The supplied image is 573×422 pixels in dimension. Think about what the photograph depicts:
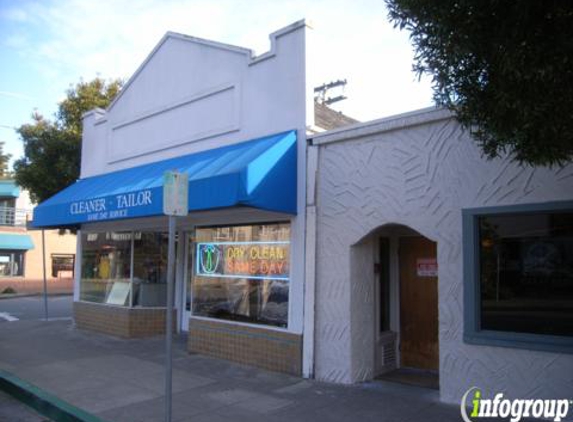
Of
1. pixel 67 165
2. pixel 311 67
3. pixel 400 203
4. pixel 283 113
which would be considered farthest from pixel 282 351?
pixel 67 165

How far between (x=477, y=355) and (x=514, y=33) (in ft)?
12.9

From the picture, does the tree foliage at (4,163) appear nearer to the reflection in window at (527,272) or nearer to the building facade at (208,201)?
the building facade at (208,201)

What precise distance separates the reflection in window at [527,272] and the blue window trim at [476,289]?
73 millimetres

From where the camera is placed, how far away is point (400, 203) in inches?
289

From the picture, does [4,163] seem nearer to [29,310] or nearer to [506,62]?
[29,310]

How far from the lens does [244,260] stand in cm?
926

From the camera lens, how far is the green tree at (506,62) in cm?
399

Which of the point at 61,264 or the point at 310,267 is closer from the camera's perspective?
the point at 310,267

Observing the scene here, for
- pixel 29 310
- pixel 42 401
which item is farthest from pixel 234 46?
pixel 29 310

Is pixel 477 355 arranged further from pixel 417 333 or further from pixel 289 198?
pixel 289 198

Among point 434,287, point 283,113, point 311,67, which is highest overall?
point 311,67

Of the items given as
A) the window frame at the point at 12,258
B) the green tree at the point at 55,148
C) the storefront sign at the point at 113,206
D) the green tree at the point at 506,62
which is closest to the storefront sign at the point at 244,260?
the storefront sign at the point at 113,206

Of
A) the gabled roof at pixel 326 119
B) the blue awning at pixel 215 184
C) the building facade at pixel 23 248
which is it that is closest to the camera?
the blue awning at pixel 215 184

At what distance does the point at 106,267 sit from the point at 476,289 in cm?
930
